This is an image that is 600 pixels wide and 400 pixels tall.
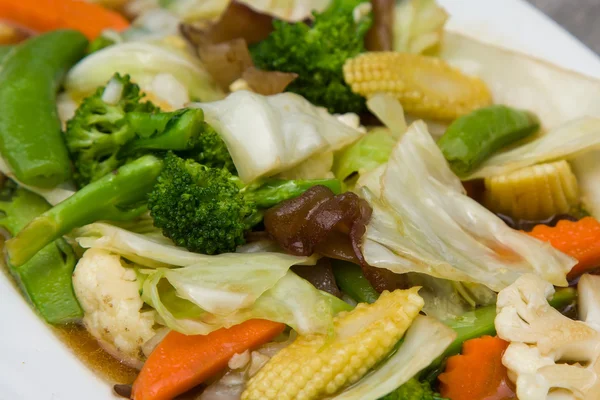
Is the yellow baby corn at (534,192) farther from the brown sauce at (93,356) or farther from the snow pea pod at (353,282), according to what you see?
the brown sauce at (93,356)

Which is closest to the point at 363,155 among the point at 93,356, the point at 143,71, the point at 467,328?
the point at 467,328

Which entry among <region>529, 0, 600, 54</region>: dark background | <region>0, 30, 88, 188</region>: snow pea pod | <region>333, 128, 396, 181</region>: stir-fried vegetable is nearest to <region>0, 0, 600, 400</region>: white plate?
<region>0, 30, 88, 188</region>: snow pea pod

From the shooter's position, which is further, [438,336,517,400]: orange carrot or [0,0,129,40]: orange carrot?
[0,0,129,40]: orange carrot

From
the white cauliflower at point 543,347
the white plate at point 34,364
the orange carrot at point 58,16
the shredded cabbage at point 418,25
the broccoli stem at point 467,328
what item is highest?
the shredded cabbage at point 418,25

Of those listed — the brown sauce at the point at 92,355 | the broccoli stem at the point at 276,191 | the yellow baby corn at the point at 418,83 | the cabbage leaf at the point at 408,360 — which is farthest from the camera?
the yellow baby corn at the point at 418,83

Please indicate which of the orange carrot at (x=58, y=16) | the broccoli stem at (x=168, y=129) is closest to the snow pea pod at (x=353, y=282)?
the broccoli stem at (x=168, y=129)

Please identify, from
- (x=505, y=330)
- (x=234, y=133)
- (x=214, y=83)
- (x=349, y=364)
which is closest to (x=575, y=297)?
(x=505, y=330)

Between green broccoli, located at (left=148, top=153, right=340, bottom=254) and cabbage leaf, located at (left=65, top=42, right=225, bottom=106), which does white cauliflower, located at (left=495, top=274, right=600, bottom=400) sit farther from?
cabbage leaf, located at (left=65, top=42, right=225, bottom=106)
